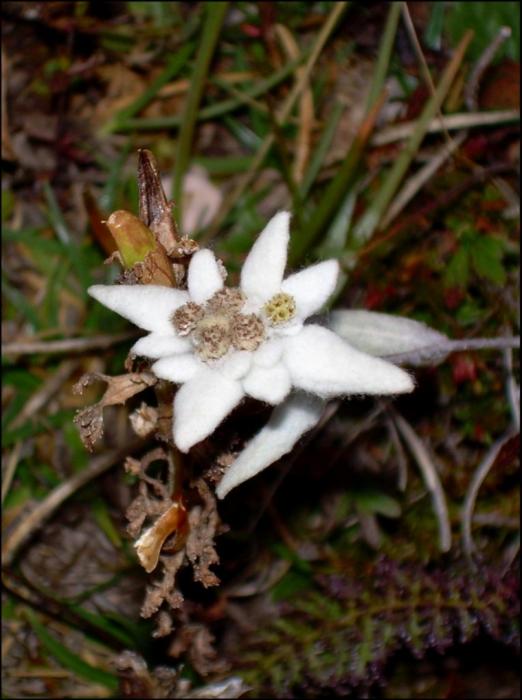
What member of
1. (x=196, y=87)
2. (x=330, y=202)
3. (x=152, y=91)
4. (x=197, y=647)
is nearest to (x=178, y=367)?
(x=197, y=647)

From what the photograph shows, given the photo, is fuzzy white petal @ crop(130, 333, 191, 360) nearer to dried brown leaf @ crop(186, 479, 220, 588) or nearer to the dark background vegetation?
dried brown leaf @ crop(186, 479, 220, 588)

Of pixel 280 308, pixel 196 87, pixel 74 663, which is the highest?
pixel 196 87

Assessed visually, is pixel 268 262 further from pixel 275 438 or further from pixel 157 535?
pixel 157 535

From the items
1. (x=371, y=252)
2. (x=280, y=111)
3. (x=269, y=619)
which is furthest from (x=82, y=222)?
(x=269, y=619)

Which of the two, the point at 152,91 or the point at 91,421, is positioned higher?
the point at 152,91

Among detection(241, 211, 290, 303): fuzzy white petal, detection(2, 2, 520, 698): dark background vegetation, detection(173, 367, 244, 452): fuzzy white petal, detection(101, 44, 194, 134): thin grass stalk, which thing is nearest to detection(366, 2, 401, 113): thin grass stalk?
detection(2, 2, 520, 698): dark background vegetation

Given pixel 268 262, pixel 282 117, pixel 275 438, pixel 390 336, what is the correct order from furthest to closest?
pixel 282 117 < pixel 390 336 < pixel 275 438 < pixel 268 262

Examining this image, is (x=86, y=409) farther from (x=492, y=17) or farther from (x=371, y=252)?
(x=492, y=17)
